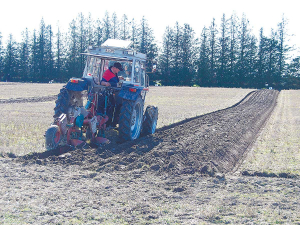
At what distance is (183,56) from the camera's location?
5834cm

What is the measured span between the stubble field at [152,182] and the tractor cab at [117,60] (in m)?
1.68

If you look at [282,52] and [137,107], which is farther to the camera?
[282,52]

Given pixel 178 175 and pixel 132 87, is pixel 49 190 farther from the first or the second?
pixel 132 87

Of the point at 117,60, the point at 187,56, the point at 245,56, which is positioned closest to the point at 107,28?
the point at 187,56

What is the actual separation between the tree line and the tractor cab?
1653 inches

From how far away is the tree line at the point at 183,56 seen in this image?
5516 centimetres

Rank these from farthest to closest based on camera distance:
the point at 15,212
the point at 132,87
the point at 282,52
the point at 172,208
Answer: the point at 282,52, the point at 132,87, the point at 172,208, the point at 15,212

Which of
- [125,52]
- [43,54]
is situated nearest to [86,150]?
[125,52]

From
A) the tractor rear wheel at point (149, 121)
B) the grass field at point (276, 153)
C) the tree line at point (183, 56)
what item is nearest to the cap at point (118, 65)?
the tractor rear wheel at point (149, 121)

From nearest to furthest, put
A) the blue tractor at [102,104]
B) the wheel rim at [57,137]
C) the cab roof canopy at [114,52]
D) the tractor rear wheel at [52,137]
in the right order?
1. the tractor rear wheel at [52,137]
2. the wheel rim at [57,137]
3. the blue tractor at [102,104]
4. the cab roof canopy at [114,52]

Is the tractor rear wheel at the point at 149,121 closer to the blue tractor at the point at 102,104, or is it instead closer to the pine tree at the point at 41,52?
the blue tractor at the point at 102,104

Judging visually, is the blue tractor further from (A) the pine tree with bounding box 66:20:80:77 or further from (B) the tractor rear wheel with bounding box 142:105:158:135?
(A) the pine tree with bounding box 66:20:80:77

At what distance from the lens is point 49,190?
17.7 ft

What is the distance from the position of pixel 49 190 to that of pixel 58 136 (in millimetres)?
2556
